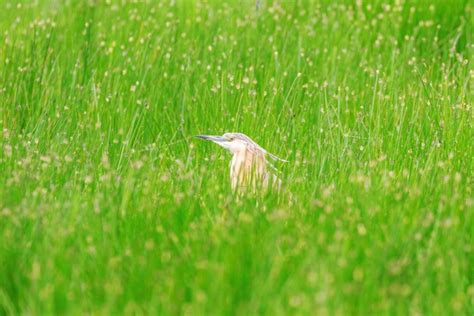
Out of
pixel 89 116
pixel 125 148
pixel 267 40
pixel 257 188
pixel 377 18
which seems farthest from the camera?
pixel 377 18

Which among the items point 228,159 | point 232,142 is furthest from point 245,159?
point 228,159

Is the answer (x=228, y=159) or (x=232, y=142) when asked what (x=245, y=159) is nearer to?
(x=232, y=142)

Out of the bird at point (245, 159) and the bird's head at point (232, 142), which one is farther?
the bird's head at point (232, 142)

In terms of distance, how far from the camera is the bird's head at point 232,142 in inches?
212

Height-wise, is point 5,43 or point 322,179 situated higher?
point 5,43

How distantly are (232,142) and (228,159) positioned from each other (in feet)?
0.59

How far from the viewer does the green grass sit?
3695 millimetres

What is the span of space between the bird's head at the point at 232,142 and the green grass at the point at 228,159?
0.07 metres

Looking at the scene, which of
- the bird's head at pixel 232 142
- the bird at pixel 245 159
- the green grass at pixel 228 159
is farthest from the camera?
the bird's head at pixel 232 142

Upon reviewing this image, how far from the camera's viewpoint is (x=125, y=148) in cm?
584

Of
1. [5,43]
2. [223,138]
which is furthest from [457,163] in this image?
[5,43]

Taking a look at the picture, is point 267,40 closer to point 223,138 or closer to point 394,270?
point 223,138

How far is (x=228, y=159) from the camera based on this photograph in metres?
5.62

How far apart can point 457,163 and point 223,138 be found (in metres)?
1.16
